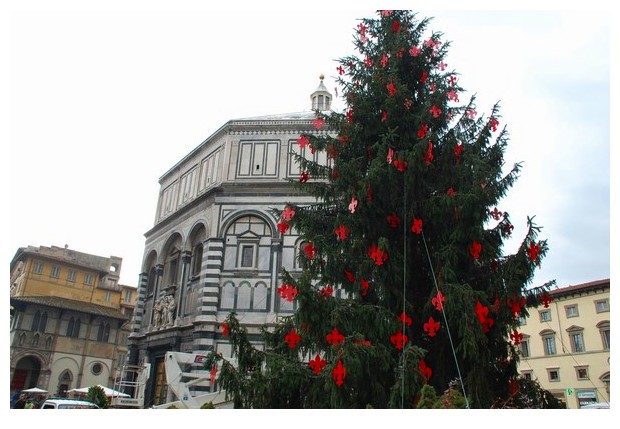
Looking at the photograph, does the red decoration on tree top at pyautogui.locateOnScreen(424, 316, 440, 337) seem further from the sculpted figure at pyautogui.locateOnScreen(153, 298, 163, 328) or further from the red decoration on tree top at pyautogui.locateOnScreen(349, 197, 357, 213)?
the sculpted figure at pyautogui.locateOnScreen(153, 298, 163, 328)

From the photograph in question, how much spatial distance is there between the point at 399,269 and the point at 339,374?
187 cm

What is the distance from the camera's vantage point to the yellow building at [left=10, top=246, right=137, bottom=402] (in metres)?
33.4

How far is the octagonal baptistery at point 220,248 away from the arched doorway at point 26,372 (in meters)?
17.3

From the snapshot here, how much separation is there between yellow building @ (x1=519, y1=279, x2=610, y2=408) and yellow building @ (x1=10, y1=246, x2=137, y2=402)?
2625 centimetres

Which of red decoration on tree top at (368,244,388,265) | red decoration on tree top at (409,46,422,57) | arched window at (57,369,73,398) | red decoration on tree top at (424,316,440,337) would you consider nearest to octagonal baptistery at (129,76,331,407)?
red decoration on tree top at (409,46,422,57)

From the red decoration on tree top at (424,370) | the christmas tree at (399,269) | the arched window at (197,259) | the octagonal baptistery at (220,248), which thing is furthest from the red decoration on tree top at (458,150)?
the arched window at (197,259)

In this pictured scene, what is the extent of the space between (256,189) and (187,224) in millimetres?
3416

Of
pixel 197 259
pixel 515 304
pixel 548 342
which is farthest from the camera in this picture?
pixel 548 342

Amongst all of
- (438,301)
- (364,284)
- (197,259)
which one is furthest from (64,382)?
(438,301)

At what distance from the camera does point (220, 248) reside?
1830cm

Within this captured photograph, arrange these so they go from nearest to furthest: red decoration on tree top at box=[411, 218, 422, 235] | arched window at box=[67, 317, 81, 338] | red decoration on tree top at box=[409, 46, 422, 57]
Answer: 1. red decoration on tree top at box=[411, 218, 422, 235]
2. red decoration on tree top at box=[409, 46, 422, 57]
3. arched window at box=[67, 317, 81, 338]

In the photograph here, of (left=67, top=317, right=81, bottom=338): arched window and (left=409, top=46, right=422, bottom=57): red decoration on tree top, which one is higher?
(left=409, top=46, right=422, bottom=57): red decoration on tree top

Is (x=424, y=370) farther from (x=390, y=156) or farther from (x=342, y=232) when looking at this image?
(x=390, y=156)

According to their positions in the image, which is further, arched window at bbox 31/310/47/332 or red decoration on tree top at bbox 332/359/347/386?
arched window at bbox 31/310/47/332
